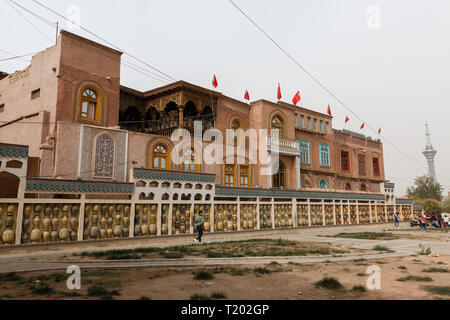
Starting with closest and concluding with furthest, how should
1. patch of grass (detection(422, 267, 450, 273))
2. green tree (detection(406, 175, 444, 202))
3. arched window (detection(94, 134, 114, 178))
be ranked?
patch of grass (detection(422, 267, 450, 273)), arched window (detection(94, 134, 114, 178)), green tree (detection(406, 175, 444, 202))

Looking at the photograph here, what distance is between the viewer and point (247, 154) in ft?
80.3

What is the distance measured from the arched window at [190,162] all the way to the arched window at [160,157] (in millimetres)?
1216

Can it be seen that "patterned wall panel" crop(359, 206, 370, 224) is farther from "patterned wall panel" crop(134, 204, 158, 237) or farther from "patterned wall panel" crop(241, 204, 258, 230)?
"patterned wall panel" crop(134, 204, 158, 237)

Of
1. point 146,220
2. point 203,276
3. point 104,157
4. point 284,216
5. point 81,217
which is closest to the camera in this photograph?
point 203,276

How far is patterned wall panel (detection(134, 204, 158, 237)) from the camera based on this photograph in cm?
1346

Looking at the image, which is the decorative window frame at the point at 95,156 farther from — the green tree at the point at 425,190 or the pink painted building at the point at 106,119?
the green tree at the point at 425,190

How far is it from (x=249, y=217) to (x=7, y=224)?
38.9 ft

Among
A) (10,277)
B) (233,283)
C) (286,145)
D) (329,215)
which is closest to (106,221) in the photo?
(10,277)

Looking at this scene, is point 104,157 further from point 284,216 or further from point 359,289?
point 359,289

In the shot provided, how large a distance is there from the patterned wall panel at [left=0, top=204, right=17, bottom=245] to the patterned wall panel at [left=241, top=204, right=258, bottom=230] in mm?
11085

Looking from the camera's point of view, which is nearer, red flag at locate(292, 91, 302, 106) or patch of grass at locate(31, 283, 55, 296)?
patch of grass at locate(31, 283, 55, 296)

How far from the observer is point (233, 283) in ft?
19.8

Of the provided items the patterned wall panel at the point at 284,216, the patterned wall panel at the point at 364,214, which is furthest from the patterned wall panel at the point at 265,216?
the patterned wall panel at the point at 364,214

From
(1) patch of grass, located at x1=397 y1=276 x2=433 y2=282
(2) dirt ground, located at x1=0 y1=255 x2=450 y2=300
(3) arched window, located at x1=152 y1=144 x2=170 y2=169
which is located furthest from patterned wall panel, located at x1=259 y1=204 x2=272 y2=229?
(1) patch of grass, located at x1=397 y1=276 x2=433 y2=282
